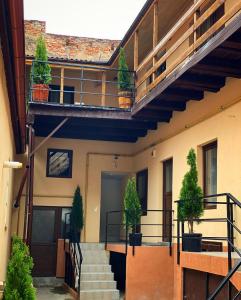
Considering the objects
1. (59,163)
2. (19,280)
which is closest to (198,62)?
(19,280)

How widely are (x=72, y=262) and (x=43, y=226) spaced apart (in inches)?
121

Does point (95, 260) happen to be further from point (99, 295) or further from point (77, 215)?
point (77, 215)

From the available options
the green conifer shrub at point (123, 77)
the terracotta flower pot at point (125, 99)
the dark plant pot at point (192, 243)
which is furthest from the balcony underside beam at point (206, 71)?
the dark plant pot at point (192, 243)

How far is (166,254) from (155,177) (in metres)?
3.54

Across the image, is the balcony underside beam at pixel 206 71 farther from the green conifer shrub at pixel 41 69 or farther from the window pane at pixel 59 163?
the window pane at pixel 59 163

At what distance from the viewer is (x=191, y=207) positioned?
30.6ft

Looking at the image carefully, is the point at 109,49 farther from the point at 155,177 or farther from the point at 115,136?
the point at 155,177

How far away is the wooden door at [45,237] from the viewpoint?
51.3 ft

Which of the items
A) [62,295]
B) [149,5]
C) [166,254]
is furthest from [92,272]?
[149,5]

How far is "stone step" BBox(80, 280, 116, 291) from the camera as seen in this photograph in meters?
12.0

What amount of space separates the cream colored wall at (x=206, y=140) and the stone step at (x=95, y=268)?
2.32 meters

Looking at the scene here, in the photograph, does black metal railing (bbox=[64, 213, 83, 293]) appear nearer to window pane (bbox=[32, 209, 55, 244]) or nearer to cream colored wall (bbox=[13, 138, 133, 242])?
window pane (bbox=[32, 209, 55, 244])

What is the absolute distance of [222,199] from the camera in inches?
392

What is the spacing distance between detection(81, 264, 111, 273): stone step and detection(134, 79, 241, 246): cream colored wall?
91.5 inches
